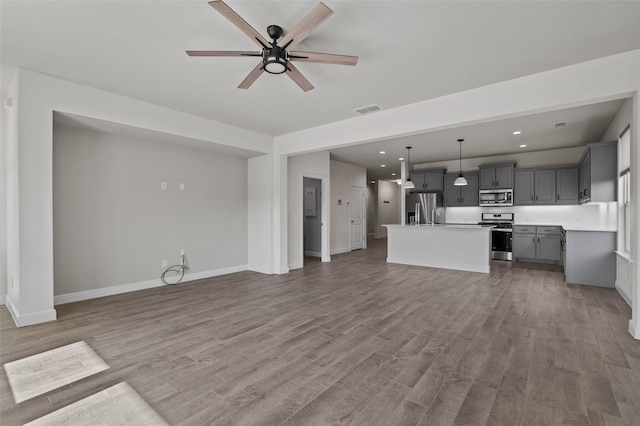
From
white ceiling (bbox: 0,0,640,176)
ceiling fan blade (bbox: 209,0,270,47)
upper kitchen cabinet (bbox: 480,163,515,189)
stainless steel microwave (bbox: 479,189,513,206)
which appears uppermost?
white ceiling (bbox: 0,0,640,176)

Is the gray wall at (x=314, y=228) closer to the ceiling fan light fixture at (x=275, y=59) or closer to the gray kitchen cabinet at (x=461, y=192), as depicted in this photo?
the gray kitchen cabinet at (x=461, y=192)

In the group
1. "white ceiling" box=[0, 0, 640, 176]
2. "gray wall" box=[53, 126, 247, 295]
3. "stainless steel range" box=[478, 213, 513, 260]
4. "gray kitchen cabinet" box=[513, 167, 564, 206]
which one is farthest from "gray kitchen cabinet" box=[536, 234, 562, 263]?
"gray wall" box=[53, 126, 247, 295]

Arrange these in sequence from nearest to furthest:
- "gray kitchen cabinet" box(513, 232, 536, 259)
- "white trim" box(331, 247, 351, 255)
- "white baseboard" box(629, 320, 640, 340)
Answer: "white baseboard" box(629, 320, 640, 340), "gray kitchen cabinet" box(513, 232, 536, 259), "white trim" box(331, 247, 351, 255)

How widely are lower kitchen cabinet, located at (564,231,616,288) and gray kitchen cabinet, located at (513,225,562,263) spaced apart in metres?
2.22

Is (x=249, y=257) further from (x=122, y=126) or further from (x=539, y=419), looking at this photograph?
(x=539, y=419)

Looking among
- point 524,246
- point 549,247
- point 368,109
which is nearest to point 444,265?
point 524,246

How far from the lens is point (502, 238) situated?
7.83m

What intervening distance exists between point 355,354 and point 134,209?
4177 millimetres

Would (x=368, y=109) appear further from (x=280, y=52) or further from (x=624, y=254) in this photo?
(x=624, y=254)

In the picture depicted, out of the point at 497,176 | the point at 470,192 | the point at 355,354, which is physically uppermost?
the point at 497,176

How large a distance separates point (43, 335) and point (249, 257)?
374 cm

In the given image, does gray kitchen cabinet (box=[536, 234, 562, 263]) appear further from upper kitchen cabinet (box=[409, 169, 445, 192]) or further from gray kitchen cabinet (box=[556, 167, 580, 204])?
upper kitchen cabinet (box=[409, 169, 445, 192])

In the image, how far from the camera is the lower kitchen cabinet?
4918 millimetres

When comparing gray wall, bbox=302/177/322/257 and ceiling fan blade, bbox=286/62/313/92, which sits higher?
ceiling fan blade, bbox=286/62/313/92
